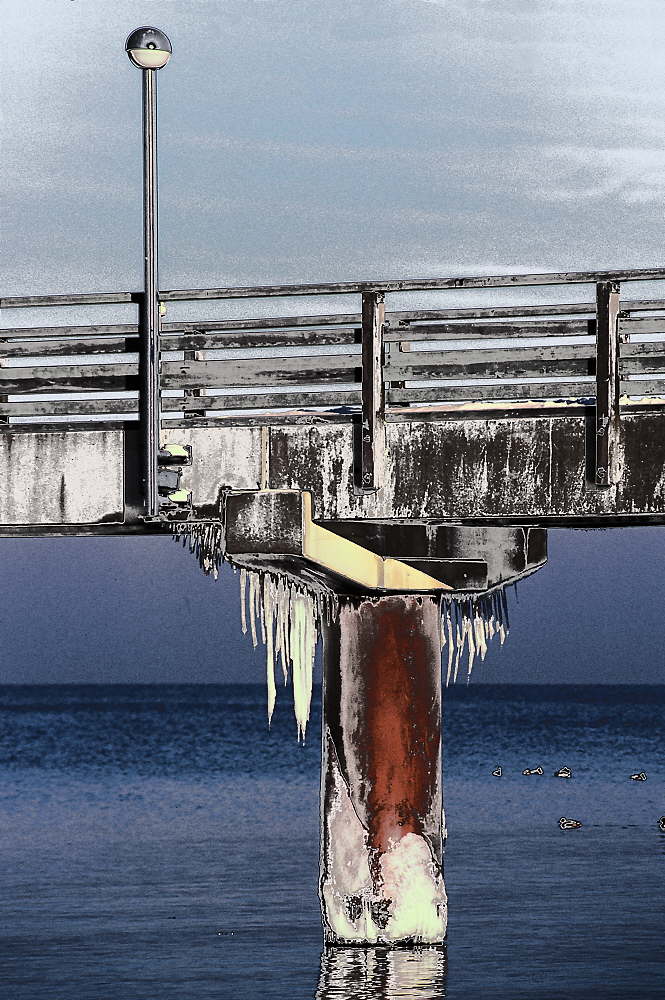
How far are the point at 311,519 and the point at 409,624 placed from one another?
3.00 metres

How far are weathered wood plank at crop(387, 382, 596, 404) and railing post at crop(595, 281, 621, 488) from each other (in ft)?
0.53

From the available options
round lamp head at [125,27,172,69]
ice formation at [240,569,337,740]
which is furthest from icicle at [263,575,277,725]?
round lamp head at [125,27,172,69]

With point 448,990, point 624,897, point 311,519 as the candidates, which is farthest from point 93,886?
point 311,519

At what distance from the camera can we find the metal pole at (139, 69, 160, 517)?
16328 millimetres

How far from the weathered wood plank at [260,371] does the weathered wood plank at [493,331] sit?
0.51m

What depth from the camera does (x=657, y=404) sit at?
15.8 meters

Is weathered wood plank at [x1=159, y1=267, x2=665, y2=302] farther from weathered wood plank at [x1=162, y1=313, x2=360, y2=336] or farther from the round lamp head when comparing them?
the round lamp head

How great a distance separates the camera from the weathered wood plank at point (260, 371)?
16359 millimetres

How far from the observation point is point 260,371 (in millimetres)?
16578

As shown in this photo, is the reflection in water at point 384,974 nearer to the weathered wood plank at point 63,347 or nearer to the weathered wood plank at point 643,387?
the weathered wood plank at point 643,387

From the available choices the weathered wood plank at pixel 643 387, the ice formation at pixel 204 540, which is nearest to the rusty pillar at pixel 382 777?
the ice formation at pixel 204 540

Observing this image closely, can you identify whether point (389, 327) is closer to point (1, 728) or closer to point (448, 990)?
point (448, 990)

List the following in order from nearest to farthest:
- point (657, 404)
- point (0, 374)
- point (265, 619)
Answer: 1. point (657, 404)
2. point (0, 374)
3. point (265, 619)

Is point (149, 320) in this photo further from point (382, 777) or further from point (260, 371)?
point (382, 777)
